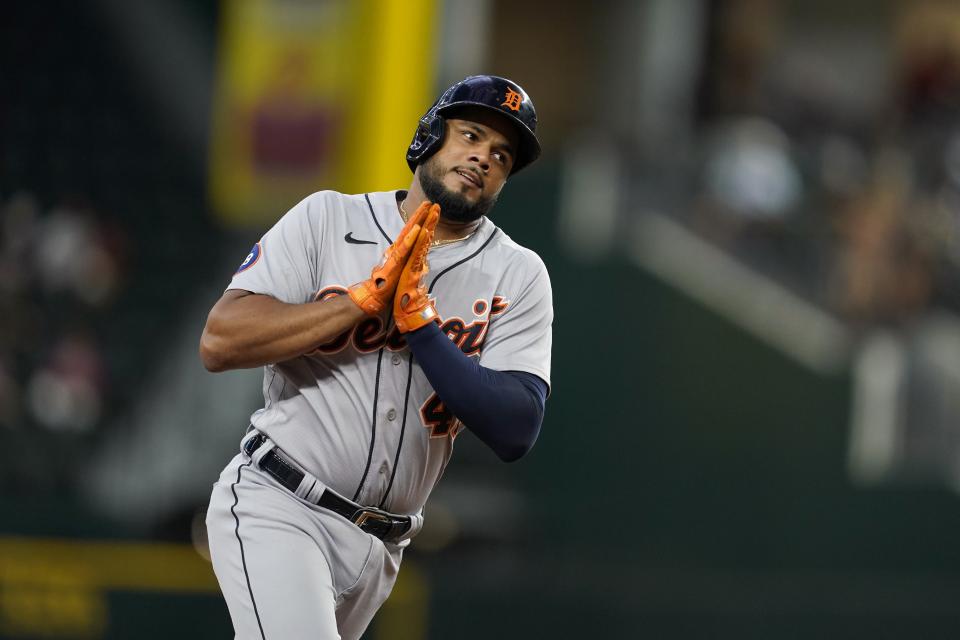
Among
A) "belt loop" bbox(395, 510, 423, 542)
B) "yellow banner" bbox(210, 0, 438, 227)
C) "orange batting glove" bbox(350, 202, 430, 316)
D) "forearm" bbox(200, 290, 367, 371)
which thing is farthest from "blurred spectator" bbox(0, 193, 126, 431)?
"orange batting glove" bbox(350, 202, 430, 316)

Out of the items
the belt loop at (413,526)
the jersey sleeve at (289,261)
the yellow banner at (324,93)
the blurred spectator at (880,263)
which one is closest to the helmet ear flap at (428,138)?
the jersey sleeve at (289,261)

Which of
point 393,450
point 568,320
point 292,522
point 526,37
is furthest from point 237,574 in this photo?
point 526,37

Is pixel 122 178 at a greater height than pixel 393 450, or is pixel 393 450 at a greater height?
pixel 122 178

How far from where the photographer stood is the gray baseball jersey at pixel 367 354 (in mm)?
3486

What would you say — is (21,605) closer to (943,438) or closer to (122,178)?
(122,178)

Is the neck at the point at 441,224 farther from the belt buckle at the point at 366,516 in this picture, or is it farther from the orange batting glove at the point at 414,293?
the belt buckle at the point at 366,516

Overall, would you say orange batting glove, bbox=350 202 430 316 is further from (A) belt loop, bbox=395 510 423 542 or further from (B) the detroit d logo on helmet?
(A) belt loop, bbox=395 510 423 542

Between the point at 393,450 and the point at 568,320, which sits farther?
the point at 568,320

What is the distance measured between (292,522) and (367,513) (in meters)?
0.19

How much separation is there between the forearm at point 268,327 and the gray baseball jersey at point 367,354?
0.09m

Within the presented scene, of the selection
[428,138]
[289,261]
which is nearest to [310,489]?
[289,261]

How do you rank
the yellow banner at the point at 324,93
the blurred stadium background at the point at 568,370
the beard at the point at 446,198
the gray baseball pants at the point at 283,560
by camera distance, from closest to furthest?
the gray baseball pants at the point at 283,560 < the beard at the point at 446,198 < the blurred stadium background at the point at 568,370 < the yellow banner at the point at 324,93

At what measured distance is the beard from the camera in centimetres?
346

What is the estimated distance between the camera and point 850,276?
35.0 ft
